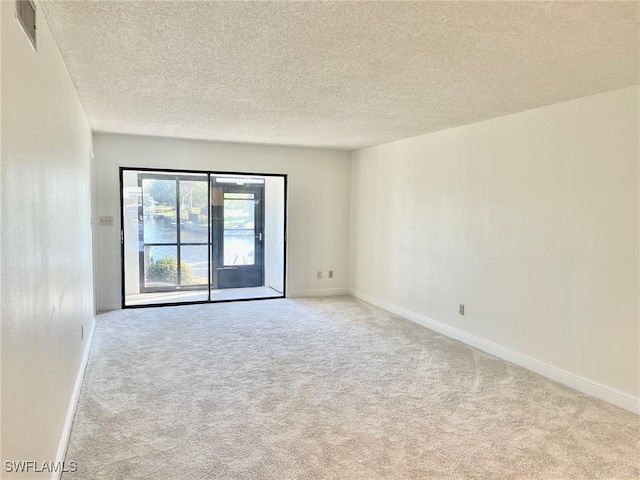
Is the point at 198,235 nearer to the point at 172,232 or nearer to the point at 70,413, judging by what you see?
the point at 172,232

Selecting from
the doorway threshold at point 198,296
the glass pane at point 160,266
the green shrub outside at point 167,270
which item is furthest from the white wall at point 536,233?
the glass pane at point 160,266

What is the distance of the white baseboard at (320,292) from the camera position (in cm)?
665

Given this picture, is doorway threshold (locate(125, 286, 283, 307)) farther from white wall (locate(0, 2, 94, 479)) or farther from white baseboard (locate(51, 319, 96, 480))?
white wall (locate(0, 2, 94, 479))

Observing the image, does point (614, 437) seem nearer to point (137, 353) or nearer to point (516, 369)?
point (516, 369)

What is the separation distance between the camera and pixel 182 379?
338 cm

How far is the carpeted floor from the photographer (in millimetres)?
2268

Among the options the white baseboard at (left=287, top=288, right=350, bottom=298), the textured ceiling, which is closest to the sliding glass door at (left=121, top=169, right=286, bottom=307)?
the white baseboard at (left=287, top=288, right=350, bottom=298)

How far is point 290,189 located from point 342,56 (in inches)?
159

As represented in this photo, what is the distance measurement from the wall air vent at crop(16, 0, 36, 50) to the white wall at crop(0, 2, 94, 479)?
0.05 m

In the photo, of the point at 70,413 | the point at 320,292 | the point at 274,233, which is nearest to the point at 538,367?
the point at 70,413

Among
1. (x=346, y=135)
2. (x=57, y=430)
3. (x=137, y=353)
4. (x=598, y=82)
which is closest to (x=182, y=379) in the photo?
(x=137, y=353)

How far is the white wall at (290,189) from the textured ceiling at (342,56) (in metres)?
1.60

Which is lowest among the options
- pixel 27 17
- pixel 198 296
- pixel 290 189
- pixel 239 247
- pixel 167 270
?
pixel 198 296

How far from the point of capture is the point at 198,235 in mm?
7230
